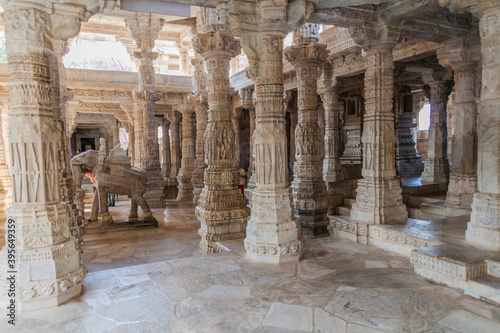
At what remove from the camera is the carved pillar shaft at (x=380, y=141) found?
5.81 metres

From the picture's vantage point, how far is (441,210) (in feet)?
23.3

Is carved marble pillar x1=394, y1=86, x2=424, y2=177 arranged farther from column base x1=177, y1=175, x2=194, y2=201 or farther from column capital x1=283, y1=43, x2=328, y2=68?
column base x1=177, y1=175, x2=194, y2=201

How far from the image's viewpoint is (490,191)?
4.34 m

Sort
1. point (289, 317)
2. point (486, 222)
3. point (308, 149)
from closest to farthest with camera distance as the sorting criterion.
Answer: point (289, 317) < point (486, 222) < point (308, 149)

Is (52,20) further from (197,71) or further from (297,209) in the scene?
(197,71)

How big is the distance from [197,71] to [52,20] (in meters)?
9.18

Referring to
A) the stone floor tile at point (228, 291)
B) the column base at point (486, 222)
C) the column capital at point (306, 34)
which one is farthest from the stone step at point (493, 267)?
the column capital at point (306, 34)

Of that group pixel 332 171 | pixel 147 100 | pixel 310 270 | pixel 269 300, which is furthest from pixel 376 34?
pixel 147 100

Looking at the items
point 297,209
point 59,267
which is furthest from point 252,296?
point 297,209

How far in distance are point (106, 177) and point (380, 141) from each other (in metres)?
6.65

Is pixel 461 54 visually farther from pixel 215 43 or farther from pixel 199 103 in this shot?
pixel 199 103

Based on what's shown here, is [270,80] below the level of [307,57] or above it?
below

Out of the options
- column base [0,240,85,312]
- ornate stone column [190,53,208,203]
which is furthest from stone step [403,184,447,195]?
column base [0,240,85,312]

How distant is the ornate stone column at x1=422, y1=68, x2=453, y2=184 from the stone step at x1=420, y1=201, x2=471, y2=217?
2.47m
